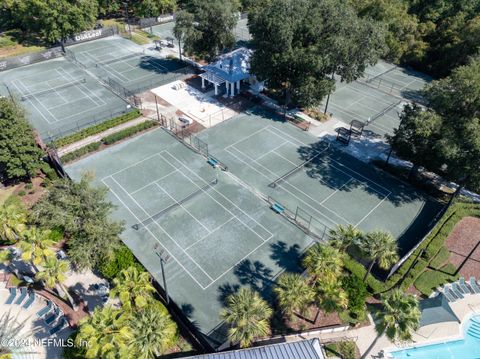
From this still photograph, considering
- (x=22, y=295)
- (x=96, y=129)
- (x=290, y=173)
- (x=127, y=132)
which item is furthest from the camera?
(x=96, y=129)

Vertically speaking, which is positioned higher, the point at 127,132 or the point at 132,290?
the point at 132,290

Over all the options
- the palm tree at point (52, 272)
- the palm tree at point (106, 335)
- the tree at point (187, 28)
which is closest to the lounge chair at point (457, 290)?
the palm tree at point (106, 335)

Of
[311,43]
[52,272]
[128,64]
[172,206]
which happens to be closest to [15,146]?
[172,206]

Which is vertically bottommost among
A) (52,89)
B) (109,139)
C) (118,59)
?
(52,89)

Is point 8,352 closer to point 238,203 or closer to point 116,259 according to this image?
point 116,259

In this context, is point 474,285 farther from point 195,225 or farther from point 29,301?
point 29,301
